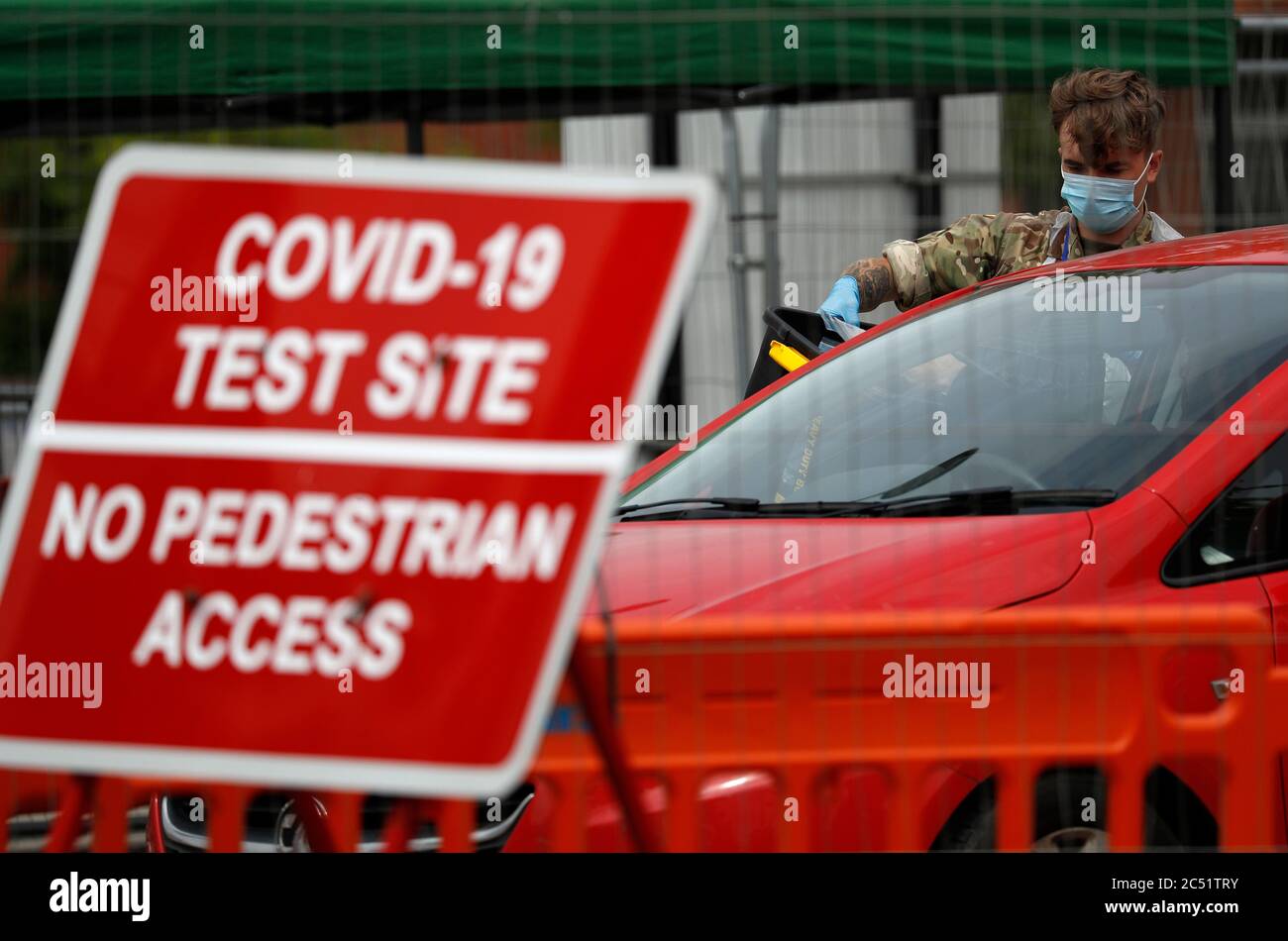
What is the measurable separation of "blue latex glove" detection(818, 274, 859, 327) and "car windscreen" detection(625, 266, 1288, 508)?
0.82 meters

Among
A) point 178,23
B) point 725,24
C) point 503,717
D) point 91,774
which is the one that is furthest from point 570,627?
point 725,24

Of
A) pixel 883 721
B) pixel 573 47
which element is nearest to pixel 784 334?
pixel 573 47

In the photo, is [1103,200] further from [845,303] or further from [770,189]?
[770,189]

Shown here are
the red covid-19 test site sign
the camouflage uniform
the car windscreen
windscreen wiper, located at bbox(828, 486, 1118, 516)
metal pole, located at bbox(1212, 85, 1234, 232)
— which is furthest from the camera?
metal pole, located at bbox(1212, 85, 1234, 232)

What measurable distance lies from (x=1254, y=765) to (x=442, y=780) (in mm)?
1495

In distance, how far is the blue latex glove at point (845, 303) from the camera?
522cm

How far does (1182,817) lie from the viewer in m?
3.19

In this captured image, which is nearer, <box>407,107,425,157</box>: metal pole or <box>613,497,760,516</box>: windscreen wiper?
<box>613,497,760,516</box>: windscreen wiper

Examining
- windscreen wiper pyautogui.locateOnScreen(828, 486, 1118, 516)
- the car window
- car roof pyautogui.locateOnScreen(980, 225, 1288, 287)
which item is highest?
car roof pyautogui.locateOnScreen(980, 225, 1288, 287)

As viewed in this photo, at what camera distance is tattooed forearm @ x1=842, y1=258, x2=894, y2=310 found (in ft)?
17.4

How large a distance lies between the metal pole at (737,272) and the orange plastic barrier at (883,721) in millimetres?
4391

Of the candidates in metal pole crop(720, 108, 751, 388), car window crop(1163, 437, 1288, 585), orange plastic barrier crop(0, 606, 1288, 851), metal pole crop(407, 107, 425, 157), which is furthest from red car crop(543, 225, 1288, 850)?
metal pole crop(720, 108, 751, 388)

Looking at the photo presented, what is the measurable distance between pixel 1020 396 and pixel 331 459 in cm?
197

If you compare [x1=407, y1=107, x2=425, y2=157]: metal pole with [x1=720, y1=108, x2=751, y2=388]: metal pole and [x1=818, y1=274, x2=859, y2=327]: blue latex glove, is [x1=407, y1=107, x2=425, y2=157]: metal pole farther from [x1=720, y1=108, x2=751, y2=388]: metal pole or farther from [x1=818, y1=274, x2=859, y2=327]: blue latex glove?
[x1=818, y1=274, x2=859, y2=327]: blue latex glove
